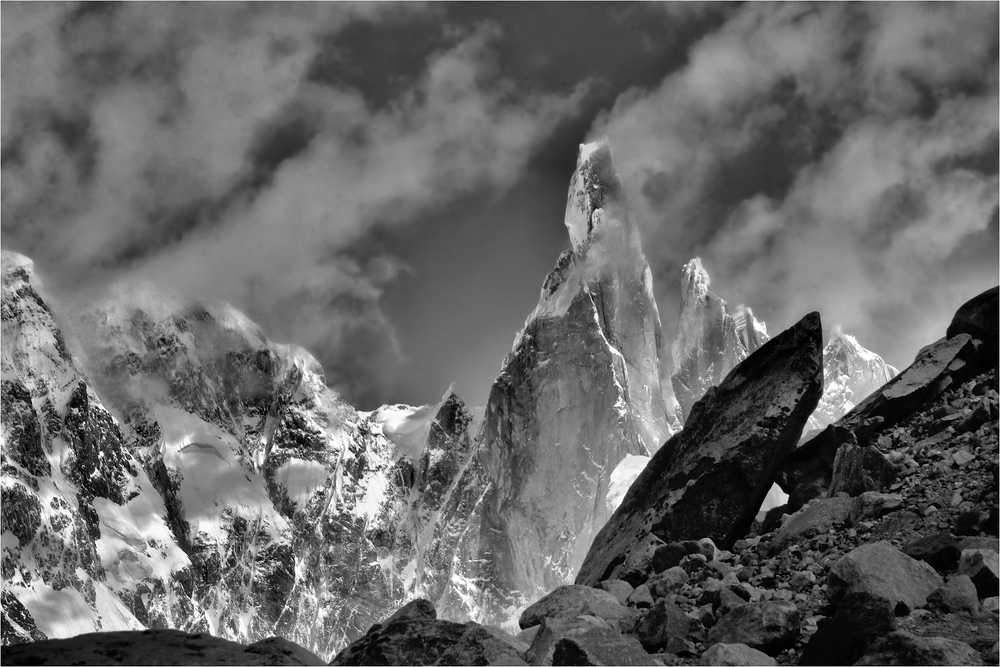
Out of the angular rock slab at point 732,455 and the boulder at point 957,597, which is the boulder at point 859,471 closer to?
the angular rock slab at point 732,455

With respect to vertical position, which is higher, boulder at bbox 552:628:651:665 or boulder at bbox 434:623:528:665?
boulder at bbox 434:623:528:665

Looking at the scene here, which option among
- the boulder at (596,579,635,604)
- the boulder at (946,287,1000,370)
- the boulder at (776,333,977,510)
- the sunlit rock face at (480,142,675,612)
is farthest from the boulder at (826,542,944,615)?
the sunlit rock face at (480,142,675,612)

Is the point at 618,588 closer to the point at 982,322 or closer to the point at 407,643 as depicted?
the point at 407,643

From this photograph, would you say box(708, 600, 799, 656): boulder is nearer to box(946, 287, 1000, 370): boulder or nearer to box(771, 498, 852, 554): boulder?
box(771, 498, 852, 554): boulder

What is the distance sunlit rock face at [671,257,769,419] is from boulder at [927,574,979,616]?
167 metres

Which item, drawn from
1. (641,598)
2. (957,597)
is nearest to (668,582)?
(641,598)

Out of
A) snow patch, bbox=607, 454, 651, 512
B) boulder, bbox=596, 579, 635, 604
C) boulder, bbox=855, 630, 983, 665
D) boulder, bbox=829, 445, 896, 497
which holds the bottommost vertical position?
boulder, bbox=855, 630, 983, 665

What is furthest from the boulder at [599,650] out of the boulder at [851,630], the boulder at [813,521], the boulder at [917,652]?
the boulder at [813,521]

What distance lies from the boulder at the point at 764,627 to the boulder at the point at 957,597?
5.17 feet

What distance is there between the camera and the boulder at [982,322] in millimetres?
17312

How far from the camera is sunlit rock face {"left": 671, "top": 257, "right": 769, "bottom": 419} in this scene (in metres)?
178

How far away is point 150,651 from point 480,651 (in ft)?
13.4

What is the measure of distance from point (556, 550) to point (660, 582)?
13680cm

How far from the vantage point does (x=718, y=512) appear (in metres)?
17.5
